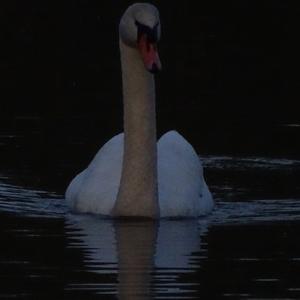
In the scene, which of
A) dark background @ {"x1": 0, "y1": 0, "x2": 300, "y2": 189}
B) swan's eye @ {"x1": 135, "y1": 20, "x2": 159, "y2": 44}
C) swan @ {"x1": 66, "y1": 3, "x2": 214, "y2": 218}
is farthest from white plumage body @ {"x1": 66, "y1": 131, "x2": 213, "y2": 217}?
dark background @ {"x1": 0, "y1": 0, "x2": 300, "y2": 189}

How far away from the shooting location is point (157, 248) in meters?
14.2

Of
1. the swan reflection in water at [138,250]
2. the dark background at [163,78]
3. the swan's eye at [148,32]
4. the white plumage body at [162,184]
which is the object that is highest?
the swan's eye at [148,32]

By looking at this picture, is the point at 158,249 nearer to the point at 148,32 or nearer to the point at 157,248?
the point at 157,248

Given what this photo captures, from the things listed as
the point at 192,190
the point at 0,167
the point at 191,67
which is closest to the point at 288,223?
the point at 192,190

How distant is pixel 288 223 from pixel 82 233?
66.8 inches

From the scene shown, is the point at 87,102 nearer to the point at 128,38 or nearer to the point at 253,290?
the point at 128,38

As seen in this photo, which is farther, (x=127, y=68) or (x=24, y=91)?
(x=24, y=91)

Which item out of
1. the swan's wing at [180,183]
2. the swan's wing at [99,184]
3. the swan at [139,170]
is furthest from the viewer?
the swan's wing at [99,184]

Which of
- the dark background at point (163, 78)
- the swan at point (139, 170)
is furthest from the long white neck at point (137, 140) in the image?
the dark background at point (163, 78)

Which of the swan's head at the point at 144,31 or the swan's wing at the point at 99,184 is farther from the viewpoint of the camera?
the swan's wing at the point at 99,184

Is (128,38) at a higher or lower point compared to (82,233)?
higher

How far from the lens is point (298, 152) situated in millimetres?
19641

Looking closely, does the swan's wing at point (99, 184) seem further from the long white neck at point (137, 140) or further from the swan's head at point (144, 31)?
the swan's head at point (144, 31)

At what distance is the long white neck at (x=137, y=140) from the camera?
15859 millimetres
